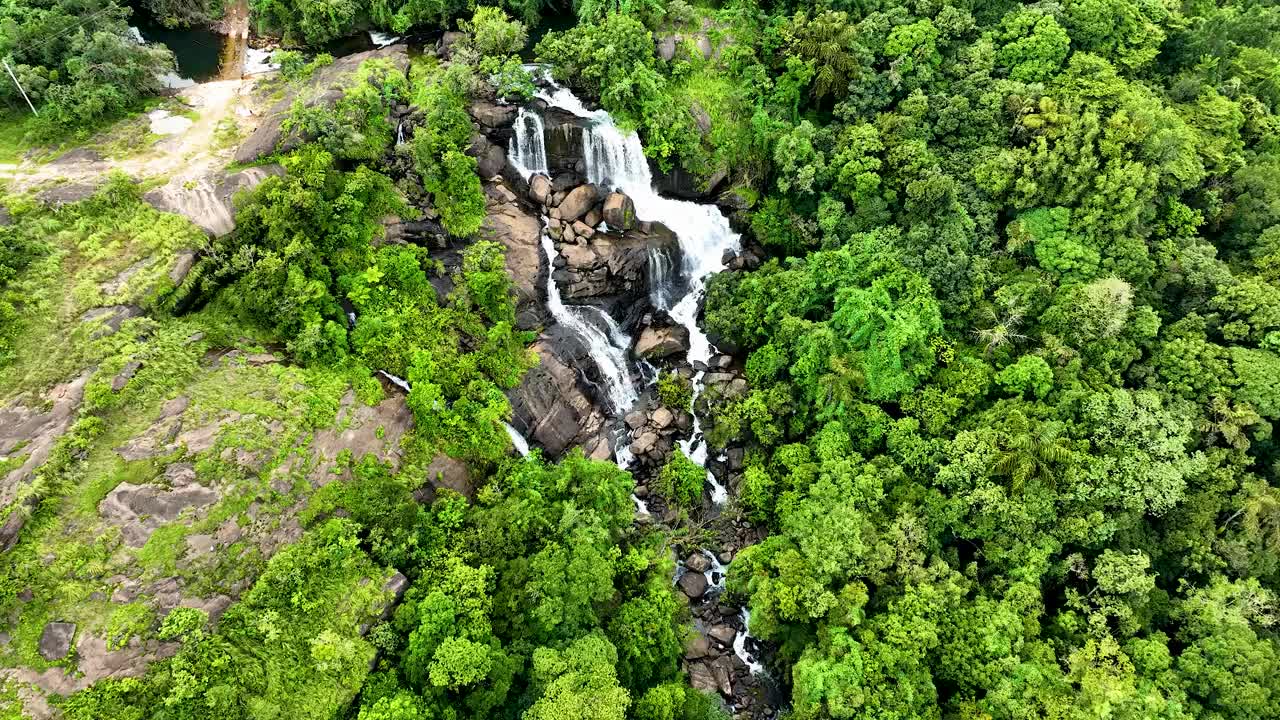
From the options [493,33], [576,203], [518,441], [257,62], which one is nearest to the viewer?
[518,441]

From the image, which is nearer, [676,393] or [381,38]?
[676,393]

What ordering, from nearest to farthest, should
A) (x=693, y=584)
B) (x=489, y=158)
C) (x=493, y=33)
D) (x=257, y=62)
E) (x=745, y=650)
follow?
(x=745, y=650) → (x=693, y=584) → (x=489, y=158) → (x=493, y=33) → (x=257, y=62)

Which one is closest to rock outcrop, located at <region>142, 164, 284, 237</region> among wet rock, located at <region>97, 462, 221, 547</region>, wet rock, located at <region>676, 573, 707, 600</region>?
wet rock, located at <region>97, 462, 221, 547</region>

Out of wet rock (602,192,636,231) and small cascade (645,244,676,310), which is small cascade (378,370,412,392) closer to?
small cascade (645,244,676,310)

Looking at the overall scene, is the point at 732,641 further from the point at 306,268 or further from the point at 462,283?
the point at 306,268

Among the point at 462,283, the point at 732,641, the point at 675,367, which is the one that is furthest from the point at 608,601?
the point at 462,283

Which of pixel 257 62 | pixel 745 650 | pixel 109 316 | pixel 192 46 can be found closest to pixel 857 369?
pixel 745 650

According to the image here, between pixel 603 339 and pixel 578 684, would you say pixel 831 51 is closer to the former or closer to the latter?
pixel 603 339
